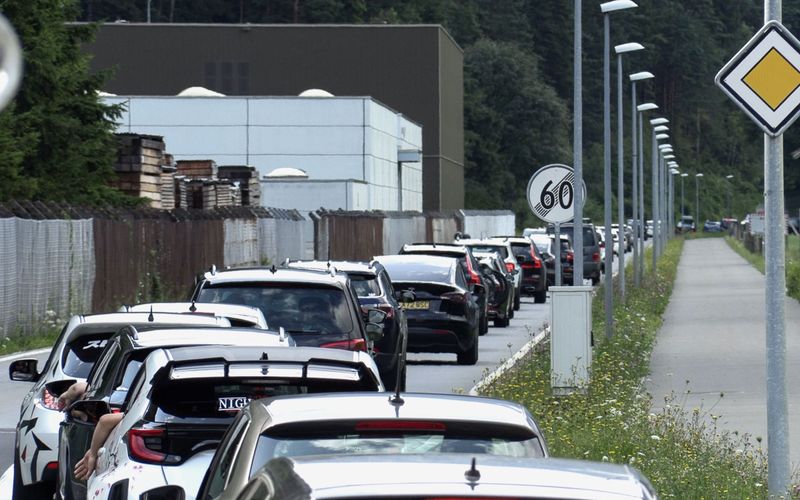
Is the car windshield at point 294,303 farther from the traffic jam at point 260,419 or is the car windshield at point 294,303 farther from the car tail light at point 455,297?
the car tail light at point 455,297

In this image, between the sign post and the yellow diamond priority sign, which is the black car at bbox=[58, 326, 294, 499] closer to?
the sign post

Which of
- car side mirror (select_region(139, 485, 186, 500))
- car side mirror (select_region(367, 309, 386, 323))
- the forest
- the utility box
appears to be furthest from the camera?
the forest

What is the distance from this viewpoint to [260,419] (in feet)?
19.7

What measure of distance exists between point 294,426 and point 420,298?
18.4 m

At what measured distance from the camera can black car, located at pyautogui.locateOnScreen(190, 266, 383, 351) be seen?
546 inches

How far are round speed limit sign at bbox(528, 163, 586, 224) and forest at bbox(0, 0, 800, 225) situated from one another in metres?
84.9

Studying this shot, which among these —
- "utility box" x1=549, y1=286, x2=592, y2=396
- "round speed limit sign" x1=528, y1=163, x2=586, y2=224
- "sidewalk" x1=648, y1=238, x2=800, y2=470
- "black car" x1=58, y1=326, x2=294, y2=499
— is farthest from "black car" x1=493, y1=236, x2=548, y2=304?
"black car" x1=58, y1=326, x2=294, y2=499

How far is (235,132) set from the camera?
7150 cm

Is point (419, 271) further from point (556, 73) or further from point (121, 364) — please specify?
point (556, 73)

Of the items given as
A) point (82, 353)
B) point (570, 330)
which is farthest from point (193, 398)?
point (570, 330)

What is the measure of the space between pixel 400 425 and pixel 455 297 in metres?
18.4

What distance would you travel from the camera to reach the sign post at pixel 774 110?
31.8ft

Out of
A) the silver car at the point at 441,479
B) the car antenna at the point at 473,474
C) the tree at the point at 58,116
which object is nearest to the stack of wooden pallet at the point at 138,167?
the tree at the point at 58,116

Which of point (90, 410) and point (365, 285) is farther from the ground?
point (365, 285)
